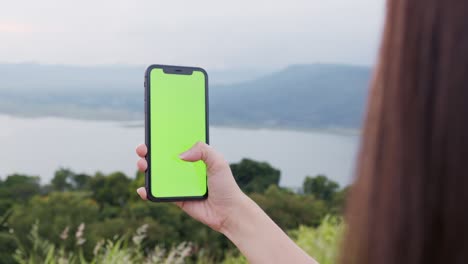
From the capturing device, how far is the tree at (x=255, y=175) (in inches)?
229

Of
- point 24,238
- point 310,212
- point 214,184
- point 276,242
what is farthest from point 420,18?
point 310,212

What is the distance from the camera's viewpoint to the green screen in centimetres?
145

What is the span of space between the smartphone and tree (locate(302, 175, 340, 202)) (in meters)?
4.61

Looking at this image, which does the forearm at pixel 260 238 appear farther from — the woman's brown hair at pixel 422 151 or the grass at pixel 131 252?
the grass at pixel 131 252

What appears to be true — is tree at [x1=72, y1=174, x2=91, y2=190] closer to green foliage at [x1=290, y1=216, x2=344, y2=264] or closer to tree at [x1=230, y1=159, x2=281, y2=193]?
tree at [x1=230, y1=159, x2=281, y2=193]

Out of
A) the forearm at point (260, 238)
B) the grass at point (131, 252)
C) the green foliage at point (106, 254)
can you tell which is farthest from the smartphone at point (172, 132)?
the grass at point (131, 252)

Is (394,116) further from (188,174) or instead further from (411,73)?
(188,174)

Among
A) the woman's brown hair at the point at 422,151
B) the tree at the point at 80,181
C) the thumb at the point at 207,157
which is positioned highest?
the woman's brown hair at the point at 422,151

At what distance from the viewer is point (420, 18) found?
0.53 meters

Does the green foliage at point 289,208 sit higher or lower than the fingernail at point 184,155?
lower

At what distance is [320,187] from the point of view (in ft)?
20.1

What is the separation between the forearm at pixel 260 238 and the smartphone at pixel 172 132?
13 centimetres

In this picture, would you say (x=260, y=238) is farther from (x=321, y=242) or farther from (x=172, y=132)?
(x=321, y=242)

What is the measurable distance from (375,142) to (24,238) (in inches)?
165
